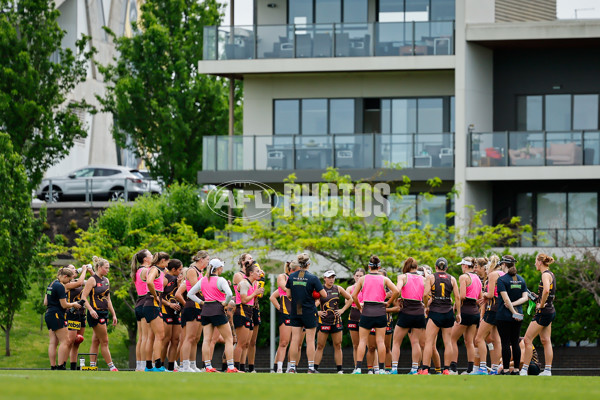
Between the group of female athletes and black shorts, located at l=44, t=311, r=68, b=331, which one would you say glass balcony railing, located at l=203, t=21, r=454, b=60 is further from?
black shorts, located at l=44, t=311, r=68, b=331

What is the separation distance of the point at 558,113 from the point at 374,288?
19418mm

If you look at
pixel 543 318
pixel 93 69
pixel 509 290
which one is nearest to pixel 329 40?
pixel 509 290

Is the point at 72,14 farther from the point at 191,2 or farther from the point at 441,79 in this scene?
the point at 441,79

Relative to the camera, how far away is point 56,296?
20078 mm

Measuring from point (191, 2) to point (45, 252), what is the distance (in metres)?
16.6

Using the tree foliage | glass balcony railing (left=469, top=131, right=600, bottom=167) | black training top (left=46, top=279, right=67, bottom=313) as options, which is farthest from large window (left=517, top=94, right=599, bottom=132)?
black training top (left=46, top=279, right=67, bottom=313)

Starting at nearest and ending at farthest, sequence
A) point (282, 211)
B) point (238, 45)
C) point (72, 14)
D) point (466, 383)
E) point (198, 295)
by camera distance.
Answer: point (466, 383) → point (198, 295) → point (282, 211) → point (238, 45) → point (72, 14)

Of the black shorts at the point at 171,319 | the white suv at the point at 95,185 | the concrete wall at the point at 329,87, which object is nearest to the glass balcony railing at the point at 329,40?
the concrete wall at the point at 329,87

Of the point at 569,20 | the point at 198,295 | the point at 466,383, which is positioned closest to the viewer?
the point at 466,383

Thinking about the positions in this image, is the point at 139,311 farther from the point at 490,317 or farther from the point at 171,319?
the point at 490,317

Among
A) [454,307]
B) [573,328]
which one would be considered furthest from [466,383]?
[573,328]

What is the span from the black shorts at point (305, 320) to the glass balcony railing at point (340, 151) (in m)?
16.5

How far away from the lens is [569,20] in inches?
1426

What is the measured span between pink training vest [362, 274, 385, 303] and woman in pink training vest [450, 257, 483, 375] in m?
1.31
